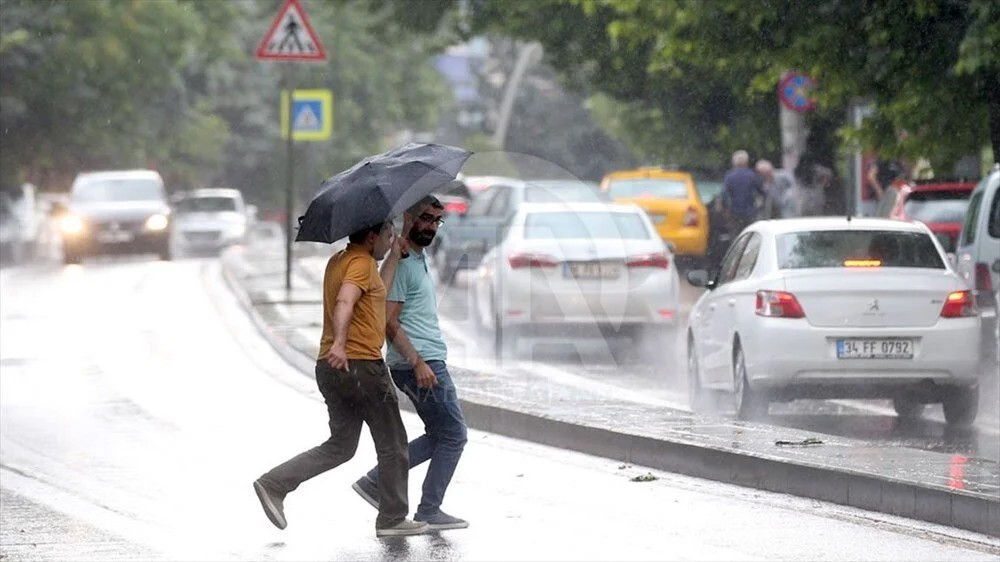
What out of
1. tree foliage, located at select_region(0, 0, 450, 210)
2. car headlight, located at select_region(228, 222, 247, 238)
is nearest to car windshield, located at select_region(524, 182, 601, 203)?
tree foliage, located at select_region(0, 0, 450, 210)

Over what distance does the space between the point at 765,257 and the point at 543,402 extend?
1821 mm

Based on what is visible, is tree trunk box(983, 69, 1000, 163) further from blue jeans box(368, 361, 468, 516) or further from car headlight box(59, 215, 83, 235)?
car headlight box(59, 215, 83, 235)

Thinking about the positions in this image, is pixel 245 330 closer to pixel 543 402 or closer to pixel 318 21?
pixel 543 402

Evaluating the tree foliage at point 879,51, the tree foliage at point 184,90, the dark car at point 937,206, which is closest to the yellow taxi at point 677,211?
the tree foliage at point 184,90

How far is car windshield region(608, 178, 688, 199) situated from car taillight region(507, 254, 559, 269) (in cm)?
1244

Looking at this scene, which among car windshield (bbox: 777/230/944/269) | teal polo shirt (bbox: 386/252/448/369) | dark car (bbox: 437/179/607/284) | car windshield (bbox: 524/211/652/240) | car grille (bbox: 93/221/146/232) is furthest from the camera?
car grille (bbox: 93/221/146/232)

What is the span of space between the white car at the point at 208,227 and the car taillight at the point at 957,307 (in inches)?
1282

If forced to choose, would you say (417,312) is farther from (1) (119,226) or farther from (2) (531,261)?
(1) (119,226)

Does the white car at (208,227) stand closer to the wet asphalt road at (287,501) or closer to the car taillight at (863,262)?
the wet asphalt road at (287,501)

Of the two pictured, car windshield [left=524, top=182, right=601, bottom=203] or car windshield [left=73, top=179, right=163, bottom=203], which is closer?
car windshield [left=524, top=182, right=601, bottom=203]

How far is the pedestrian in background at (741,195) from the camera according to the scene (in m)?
27.9

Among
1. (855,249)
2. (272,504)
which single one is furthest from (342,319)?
(855,249)

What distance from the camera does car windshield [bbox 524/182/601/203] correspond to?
1107 inches

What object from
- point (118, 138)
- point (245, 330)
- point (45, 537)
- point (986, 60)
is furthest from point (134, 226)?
point (45, 537)
